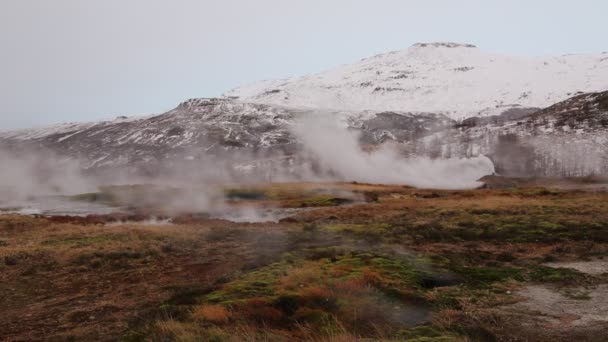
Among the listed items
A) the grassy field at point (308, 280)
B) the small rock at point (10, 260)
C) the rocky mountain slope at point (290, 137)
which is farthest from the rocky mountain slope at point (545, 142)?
the small rock at point (10, 260)

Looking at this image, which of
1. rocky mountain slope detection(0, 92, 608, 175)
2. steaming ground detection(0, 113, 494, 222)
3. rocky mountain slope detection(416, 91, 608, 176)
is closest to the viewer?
steaming ground detection(0, 113, 494, 222)

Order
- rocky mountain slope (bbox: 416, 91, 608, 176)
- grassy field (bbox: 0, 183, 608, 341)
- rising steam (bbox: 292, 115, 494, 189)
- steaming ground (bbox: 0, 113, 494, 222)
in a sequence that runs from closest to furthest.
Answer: grassy field (bbox: 0, 183, 608, 341) → steaming ground (bbox: 0, 113, 494, 222) → rising steam (bbox: 292, 115, 494, 189) → rocky mountain slope (bbox: 416, 91, 608, 176)

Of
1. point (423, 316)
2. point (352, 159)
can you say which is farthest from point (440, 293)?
point (352, 159)

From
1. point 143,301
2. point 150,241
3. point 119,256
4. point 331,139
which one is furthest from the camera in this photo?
point 331,139

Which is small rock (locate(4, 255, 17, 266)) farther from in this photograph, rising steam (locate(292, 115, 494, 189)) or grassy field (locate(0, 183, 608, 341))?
rising steam (locate(292, 115, 494, 189))

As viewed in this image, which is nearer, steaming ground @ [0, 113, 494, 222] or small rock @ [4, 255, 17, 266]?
small rock @ [4, 255, 17, 266]

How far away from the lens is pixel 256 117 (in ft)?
566

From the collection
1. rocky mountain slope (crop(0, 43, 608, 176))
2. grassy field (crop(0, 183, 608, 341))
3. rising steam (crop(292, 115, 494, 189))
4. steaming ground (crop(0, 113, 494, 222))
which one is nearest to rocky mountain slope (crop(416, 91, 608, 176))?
rocky mountain slope (crop(0, 43, 608, 176))

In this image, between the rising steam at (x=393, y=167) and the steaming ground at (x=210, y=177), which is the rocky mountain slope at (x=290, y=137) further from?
the rising steam at (x=393, y=167)

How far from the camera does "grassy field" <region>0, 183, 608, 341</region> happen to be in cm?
1084

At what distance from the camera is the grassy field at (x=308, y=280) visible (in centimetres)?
1084

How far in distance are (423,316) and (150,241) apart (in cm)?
1936

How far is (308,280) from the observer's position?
15.0m

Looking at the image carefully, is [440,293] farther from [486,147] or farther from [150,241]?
[486,147]
